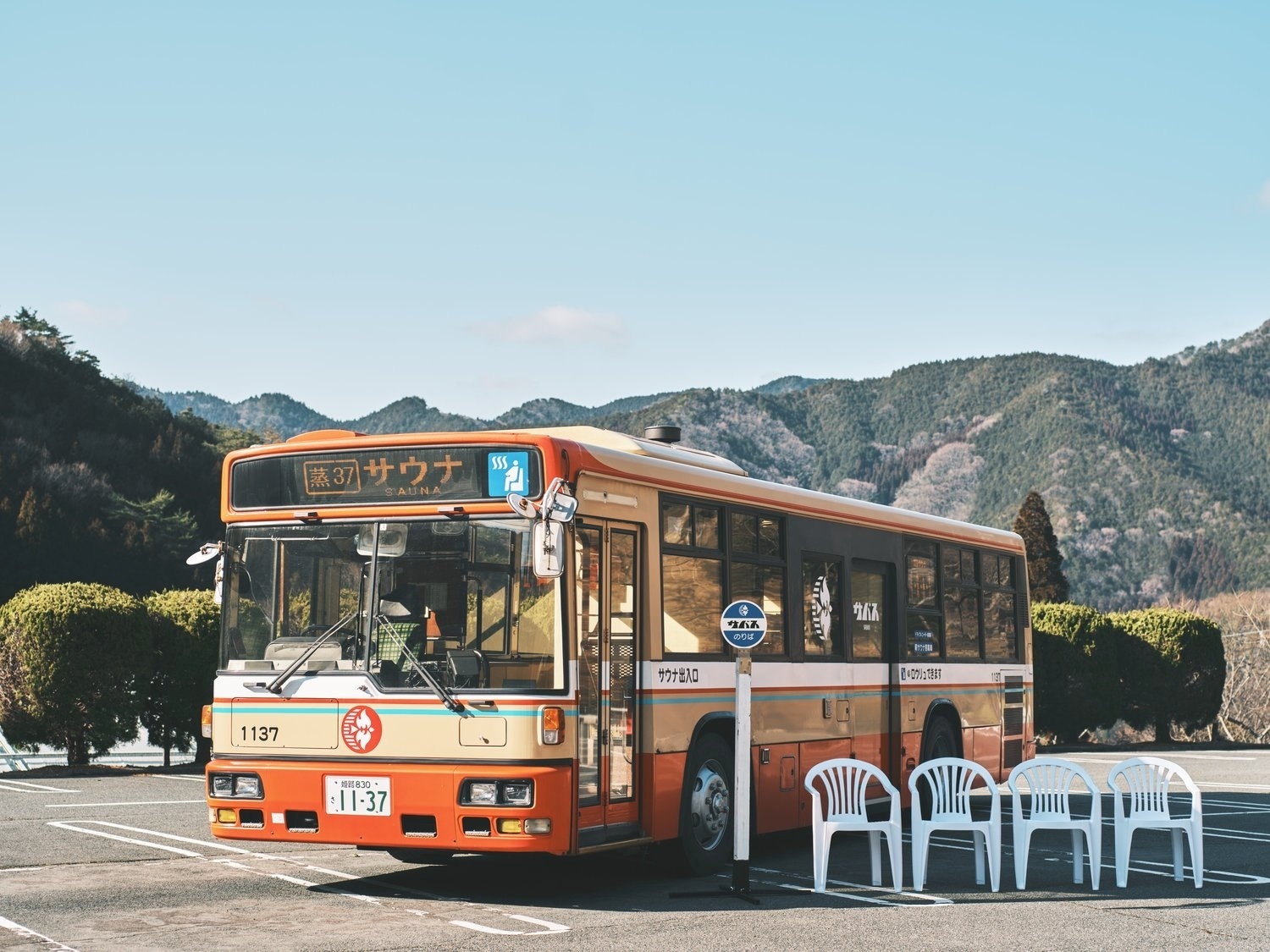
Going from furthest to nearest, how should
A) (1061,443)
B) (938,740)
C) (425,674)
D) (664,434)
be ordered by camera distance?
(1061,443) → (938,740) → (664,434) → (425,674)

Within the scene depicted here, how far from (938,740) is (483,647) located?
7.35 m

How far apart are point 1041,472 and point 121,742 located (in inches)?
5105

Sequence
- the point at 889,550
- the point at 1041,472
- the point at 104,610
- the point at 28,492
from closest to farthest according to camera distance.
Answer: the point at 889,550 < the point at 104,610 < the point at 28,492 < the point at 1041,472

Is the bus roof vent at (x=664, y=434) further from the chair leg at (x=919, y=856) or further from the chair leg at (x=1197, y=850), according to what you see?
the chair leg at (x=1197, y=850)

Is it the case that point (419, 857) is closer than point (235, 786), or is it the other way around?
point (235, 786)

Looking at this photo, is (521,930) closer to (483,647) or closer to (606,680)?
(483,647)

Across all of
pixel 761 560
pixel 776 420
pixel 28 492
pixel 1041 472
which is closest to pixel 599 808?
pixel 761 560

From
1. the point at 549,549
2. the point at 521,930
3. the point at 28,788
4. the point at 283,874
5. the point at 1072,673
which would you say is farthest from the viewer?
the point at 1072,673

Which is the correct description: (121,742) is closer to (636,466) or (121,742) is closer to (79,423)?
(636,466)

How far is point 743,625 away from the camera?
447 inches

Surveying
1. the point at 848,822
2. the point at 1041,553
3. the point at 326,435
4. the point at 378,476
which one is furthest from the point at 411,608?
the point at 1041,553

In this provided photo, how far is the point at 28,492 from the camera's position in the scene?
54.6 metres

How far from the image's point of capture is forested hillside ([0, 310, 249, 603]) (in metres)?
54.8

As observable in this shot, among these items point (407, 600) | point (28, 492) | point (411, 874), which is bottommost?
point (411, 874)
